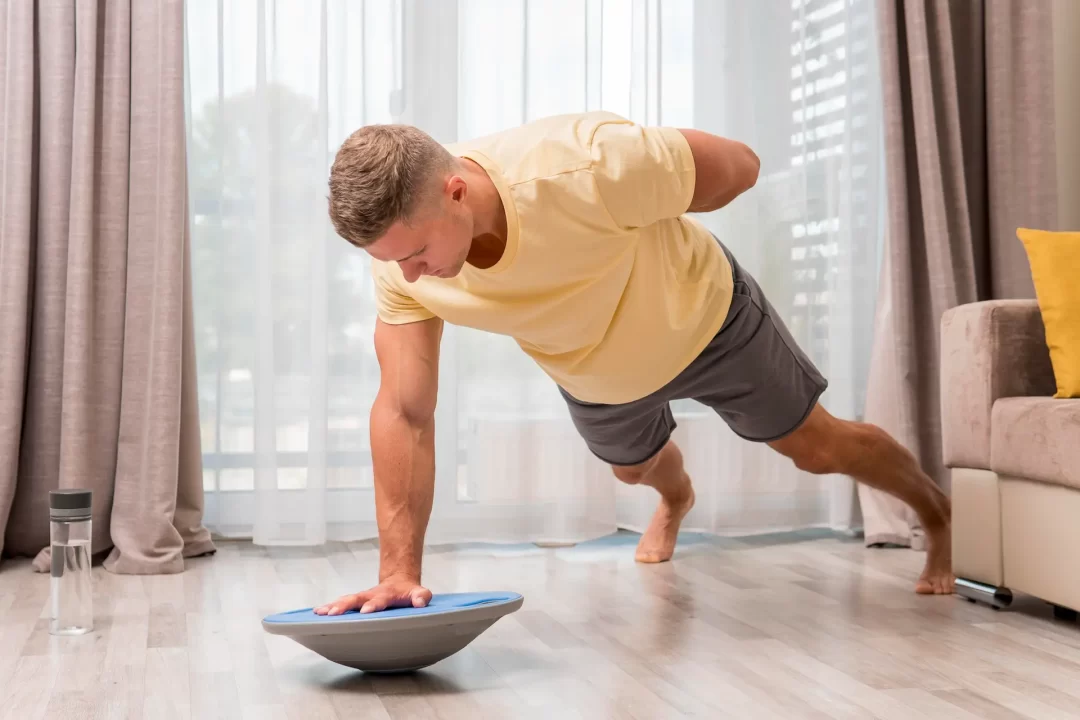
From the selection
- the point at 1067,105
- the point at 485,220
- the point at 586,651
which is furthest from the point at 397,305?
the point at 1067,105

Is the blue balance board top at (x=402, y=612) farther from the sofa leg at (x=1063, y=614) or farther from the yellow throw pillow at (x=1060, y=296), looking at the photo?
the yellow throw pillow at (x=1060, y=296)

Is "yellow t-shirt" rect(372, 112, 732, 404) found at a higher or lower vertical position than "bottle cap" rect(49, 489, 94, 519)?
higher

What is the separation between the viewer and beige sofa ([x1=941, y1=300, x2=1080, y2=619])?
2037 millimetres

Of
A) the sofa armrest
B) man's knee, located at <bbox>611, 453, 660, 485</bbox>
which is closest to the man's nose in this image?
man's knee, located at <bbox>611, 453, 660, 485</bbox>

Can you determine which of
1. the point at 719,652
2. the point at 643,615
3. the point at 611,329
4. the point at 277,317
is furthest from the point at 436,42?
the point at 719,652

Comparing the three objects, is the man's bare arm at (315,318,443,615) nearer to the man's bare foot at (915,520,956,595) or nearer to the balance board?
the balance board

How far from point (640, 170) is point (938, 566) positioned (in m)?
1.33

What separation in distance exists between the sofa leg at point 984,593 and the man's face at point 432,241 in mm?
1416

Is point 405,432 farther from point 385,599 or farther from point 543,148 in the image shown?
point 543,148

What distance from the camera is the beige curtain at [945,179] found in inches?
124

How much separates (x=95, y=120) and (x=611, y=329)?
164 cm

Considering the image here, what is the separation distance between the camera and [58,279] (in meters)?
2.75

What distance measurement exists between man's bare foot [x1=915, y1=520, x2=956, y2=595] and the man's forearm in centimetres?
125

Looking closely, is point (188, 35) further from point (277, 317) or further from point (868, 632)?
point (868, 632)
